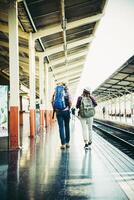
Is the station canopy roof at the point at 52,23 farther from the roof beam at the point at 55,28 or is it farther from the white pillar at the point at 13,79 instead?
the white pillar at the point at 13,79

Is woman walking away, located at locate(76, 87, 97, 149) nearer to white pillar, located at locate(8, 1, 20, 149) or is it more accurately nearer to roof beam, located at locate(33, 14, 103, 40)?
white pillar, located at locate(8, 1, 20, 149)

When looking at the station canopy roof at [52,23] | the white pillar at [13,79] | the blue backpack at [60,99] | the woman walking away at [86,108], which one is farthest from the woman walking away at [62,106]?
the station canopy roof at [52,23]

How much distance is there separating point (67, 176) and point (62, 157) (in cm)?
253

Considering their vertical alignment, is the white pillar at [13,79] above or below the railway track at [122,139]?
above

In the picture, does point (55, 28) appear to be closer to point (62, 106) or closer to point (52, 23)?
point (52, 23)

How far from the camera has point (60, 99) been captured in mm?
9828

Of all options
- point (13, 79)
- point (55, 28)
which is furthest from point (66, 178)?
point (55, 28)


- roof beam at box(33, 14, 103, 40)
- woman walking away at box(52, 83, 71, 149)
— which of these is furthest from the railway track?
roof beam at box(33, 14, 103, 40)

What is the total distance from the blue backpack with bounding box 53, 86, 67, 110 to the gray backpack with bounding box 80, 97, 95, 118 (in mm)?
479

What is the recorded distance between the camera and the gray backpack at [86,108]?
9781 mm

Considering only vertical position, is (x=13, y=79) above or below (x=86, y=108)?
above

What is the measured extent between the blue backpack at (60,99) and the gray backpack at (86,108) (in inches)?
18.9

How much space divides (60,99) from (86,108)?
28.7 inches

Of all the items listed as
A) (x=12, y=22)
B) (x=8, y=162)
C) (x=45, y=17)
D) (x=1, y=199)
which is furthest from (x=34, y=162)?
(x=45, y=17)
